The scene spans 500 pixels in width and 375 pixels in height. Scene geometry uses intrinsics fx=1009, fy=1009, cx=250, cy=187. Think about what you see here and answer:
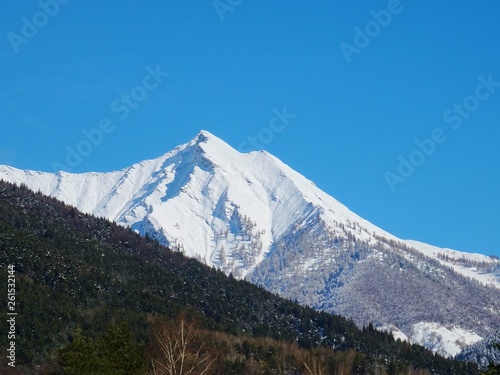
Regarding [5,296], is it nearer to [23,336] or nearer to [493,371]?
[23,336]

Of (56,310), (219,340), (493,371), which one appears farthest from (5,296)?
(493,371)

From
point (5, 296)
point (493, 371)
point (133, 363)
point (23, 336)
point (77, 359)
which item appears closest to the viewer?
point (493, 371)

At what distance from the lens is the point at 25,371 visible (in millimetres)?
154125

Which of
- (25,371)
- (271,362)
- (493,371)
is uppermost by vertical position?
(271,362)

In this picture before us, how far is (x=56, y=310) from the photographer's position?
7328 inches

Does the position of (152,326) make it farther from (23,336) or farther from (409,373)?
(409,373)

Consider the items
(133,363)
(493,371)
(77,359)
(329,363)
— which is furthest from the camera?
(329,363)

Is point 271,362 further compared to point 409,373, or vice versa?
point 409,373

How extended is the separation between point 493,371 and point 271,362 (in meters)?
141

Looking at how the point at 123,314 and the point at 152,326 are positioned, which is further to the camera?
the point at 123,314

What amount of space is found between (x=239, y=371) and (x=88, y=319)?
112 feet

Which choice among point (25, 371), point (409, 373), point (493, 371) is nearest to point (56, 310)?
point (25, 371)

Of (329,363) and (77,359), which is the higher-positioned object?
(329,363)

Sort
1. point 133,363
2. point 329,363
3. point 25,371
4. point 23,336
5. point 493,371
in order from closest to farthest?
1. point 493,371
2. point 133,363
3. point 25,371
4. point 23,336
5. point 329,363
